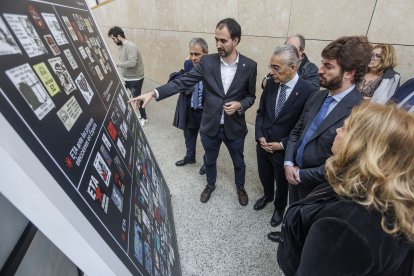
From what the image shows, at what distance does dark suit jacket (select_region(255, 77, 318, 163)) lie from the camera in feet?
5.57

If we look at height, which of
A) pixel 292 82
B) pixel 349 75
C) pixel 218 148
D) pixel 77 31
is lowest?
pixel 218 148

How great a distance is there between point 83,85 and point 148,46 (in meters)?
5.78

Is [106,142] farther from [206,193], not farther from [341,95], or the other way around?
[206,193]

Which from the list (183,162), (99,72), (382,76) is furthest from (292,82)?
(183,162)

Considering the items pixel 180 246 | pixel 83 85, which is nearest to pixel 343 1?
pixel 83 85

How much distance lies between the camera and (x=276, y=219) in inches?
85.0

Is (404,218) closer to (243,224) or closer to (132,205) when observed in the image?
(132,205)

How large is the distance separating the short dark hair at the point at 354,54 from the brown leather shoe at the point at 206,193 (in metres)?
1.68

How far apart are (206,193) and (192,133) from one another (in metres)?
0.77

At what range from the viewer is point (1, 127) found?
1.45 ft

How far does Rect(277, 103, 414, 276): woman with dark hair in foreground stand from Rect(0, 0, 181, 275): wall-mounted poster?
70cm

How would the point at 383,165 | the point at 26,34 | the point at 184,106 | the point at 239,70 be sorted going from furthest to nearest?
the point at 184,106, the point at 239,70, the point at 383,165, the point at 26,34

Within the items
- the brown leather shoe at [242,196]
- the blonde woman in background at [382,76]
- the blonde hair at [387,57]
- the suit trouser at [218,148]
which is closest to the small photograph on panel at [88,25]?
the suit trouser at [218,148]

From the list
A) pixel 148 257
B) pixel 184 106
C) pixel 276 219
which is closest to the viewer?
pixel 148 257
